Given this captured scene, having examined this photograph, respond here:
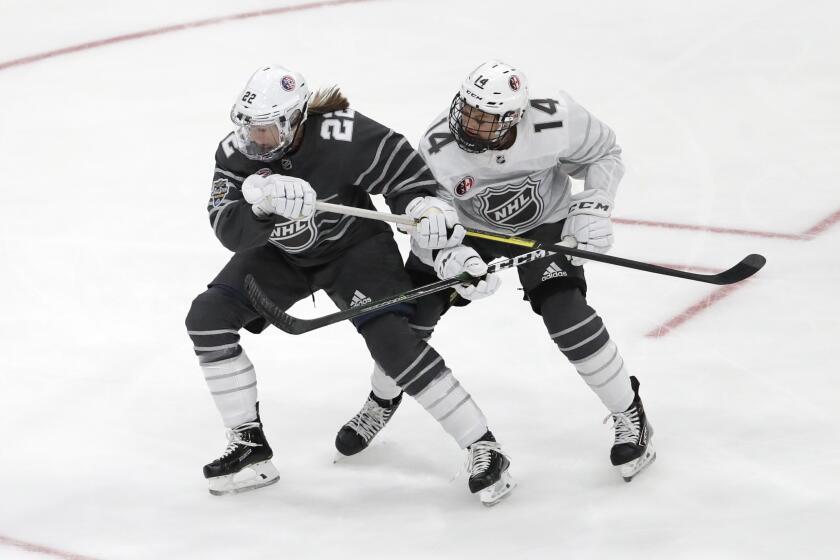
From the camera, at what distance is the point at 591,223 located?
3.11m

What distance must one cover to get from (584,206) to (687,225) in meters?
1.67

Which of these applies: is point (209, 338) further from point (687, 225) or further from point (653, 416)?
point (687, 225)

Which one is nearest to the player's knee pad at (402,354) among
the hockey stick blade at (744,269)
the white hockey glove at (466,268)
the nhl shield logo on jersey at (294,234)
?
the white hockey glove at (466,268)

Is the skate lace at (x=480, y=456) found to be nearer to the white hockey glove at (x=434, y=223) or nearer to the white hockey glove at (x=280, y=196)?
the white hockey glove at (x=434, y=223)

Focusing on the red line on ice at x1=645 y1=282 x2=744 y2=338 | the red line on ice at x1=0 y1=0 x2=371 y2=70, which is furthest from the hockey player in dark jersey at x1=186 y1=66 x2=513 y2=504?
the red line on ice at x1=0 y1=0 x2=371 y2=70

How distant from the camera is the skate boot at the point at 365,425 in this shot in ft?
11.4

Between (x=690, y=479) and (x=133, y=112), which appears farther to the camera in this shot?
(x=133, y=112)

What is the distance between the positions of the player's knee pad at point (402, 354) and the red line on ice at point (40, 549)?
872 millimetres

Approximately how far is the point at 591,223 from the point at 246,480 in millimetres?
1156

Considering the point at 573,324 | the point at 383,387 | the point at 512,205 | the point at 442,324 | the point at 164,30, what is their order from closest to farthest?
the point at 573,324 < the point at 512,205 < the point at 383,387 < the point at 442,324 < the point at 164,30

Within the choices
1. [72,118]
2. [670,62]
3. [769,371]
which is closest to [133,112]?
[72,118]

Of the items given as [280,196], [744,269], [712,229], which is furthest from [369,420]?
[712,229]

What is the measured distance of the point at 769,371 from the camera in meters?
3.73

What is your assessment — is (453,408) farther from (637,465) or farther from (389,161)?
(389,161)
